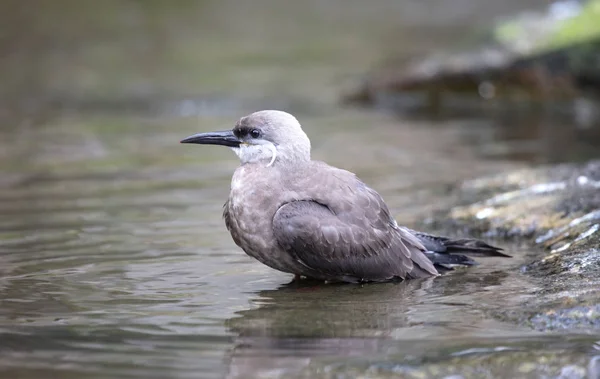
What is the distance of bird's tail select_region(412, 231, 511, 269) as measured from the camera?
6641mm

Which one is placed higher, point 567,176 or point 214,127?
point 214,127

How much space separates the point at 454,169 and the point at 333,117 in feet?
13.0

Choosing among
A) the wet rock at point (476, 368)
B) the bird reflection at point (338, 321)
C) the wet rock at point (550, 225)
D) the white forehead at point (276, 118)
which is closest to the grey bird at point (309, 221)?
the white forehead at point (276, 118)

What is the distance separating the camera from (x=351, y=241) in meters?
6.24

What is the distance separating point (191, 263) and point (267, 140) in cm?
99

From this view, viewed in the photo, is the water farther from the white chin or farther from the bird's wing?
the white chin

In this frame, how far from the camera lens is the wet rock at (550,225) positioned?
201 inches

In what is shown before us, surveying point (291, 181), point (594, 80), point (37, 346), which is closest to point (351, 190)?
point (291, 181)

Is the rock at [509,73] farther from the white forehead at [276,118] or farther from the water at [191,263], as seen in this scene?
the white forehead at [276,118]

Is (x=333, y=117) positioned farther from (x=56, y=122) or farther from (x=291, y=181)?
(x=291, y=181)

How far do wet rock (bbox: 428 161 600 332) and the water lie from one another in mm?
180

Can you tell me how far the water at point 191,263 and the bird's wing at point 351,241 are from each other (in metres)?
0.14

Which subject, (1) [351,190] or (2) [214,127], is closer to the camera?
(1) [351,190]

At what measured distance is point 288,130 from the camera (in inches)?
256
